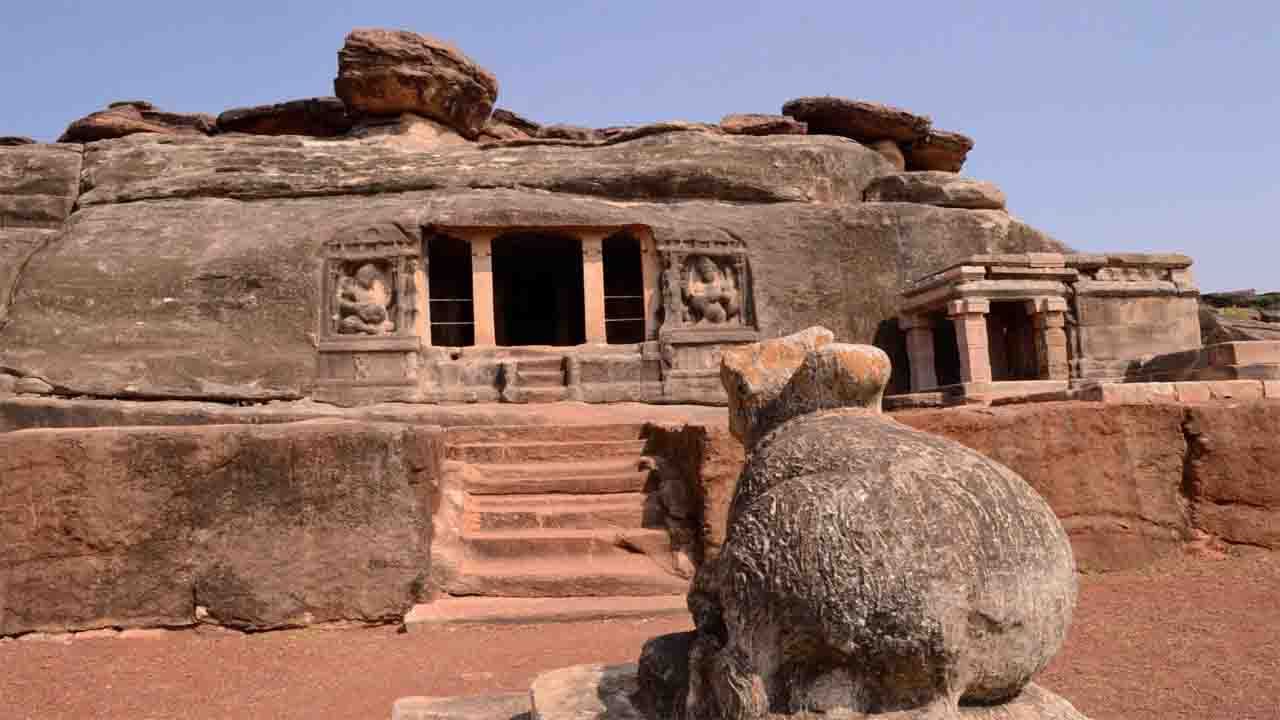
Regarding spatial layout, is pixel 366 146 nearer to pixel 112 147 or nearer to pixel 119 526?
pixel 112 147

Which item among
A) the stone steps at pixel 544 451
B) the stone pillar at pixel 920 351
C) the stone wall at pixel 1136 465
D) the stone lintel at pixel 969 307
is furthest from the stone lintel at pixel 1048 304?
the stone wall at pixel 1136 465

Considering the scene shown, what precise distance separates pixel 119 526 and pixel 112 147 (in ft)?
42.6

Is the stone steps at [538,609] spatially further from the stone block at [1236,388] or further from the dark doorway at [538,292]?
the dark doorway at [538,292]

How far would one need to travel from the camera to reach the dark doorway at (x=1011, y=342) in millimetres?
13123

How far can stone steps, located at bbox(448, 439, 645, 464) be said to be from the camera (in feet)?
24.4

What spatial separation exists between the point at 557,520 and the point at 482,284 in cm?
760

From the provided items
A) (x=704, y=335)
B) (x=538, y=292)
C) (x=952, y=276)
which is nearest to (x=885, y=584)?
(x=704, y=335)

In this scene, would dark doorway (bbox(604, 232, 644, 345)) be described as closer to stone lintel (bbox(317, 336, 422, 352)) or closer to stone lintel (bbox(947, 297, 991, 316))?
stone lintel (bbox(317, 336, 422, 352))

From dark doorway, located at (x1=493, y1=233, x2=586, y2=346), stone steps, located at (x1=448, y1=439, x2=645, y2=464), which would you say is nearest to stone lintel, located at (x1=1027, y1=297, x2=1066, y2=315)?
stone steps, located at (x1=448, y1=439, x2=645, y2=464)

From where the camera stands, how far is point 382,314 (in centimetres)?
1238

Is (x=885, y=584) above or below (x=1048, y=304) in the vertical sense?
below

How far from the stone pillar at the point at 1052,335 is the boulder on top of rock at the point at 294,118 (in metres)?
17.0

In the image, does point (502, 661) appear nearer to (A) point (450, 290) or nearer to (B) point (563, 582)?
(B) point (563, 582)

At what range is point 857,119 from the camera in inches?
850
